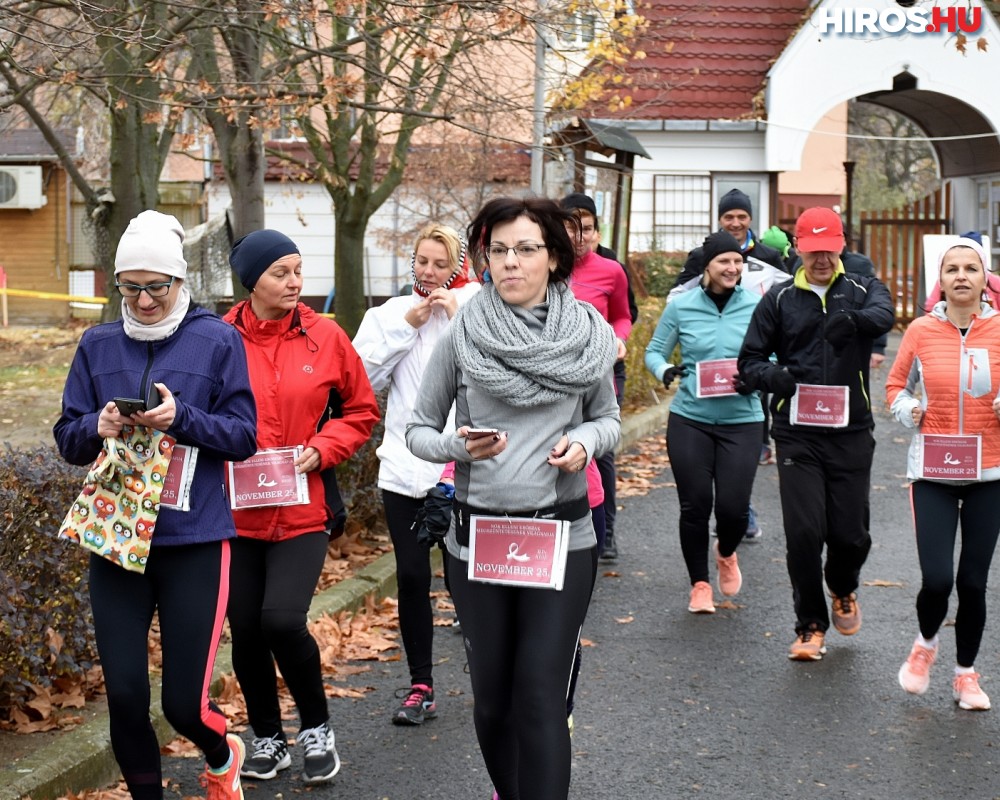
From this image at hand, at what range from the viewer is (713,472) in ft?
27.1

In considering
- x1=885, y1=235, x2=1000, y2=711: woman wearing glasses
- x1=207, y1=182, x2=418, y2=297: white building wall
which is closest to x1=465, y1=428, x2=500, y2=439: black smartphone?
x1=885, y1=235, x2=1000, y2=711: woman wearing glasses

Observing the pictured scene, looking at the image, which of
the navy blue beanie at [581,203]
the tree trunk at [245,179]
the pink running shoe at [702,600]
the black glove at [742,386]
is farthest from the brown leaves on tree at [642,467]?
the black glove at [742,386]

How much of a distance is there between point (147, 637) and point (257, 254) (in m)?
1.53

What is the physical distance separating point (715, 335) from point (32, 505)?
4.02 m

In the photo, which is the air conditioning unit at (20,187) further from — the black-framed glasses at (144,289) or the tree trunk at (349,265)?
the black-framed glasses at (144,289)

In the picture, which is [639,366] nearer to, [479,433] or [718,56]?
[718,56]

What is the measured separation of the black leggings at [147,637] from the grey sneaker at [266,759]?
3.11ft

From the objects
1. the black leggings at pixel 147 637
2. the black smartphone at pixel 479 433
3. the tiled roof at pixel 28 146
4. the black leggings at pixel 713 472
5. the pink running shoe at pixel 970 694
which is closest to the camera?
the black smartphone at pixel 479 433

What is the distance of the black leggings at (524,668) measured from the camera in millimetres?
4320

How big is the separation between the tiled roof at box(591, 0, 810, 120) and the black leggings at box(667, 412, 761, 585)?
64.3 ft

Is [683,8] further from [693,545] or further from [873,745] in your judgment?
[873,745]

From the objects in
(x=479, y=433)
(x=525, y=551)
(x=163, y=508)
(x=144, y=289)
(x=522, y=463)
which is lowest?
(x=525, y=551)

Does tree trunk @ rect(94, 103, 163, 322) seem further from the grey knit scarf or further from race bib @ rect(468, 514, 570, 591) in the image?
race bib @ rect(468, 514, 570, 591)

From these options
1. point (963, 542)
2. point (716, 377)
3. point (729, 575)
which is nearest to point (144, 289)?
point (963, 542)
